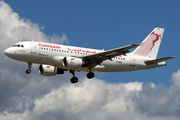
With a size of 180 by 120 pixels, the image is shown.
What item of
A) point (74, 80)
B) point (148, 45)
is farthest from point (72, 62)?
point (148, 45)

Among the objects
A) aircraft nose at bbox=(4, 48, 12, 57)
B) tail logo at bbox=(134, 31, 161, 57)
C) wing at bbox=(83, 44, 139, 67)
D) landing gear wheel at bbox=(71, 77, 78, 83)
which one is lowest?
landing gear wheel at bbox=(71, 77, 78, 83)

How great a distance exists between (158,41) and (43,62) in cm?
2324

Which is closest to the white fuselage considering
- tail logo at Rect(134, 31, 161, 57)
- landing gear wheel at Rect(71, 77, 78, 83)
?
landing gear wheel at Rect(71, 77, 78, 83)

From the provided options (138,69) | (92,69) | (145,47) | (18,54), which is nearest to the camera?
(18,54)

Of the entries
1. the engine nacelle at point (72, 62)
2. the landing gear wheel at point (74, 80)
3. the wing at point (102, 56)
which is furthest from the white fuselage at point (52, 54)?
the landing gear wheel at point (74, 80)

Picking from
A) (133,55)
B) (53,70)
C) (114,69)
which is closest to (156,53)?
(133,55)

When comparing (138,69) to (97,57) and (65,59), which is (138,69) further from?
(65,59)

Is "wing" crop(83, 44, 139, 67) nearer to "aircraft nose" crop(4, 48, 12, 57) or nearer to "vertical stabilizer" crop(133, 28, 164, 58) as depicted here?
"vertical stabilizer" crop(133, 28, 164, 58)

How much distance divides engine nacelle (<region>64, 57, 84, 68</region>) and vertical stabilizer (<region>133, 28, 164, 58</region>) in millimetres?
12034

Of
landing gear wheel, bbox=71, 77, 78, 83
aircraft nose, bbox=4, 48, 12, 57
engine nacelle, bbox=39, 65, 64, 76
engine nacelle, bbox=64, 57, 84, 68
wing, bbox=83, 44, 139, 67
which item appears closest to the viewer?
wing, bbox=83, 44, 139, 67

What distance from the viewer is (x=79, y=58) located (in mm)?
47781

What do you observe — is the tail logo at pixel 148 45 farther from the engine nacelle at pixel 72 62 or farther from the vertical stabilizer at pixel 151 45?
the engine nacelle at pixel 72 62

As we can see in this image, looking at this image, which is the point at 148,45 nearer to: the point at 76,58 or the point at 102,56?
the point at 102,56

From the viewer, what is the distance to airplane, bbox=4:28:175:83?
150 ft
